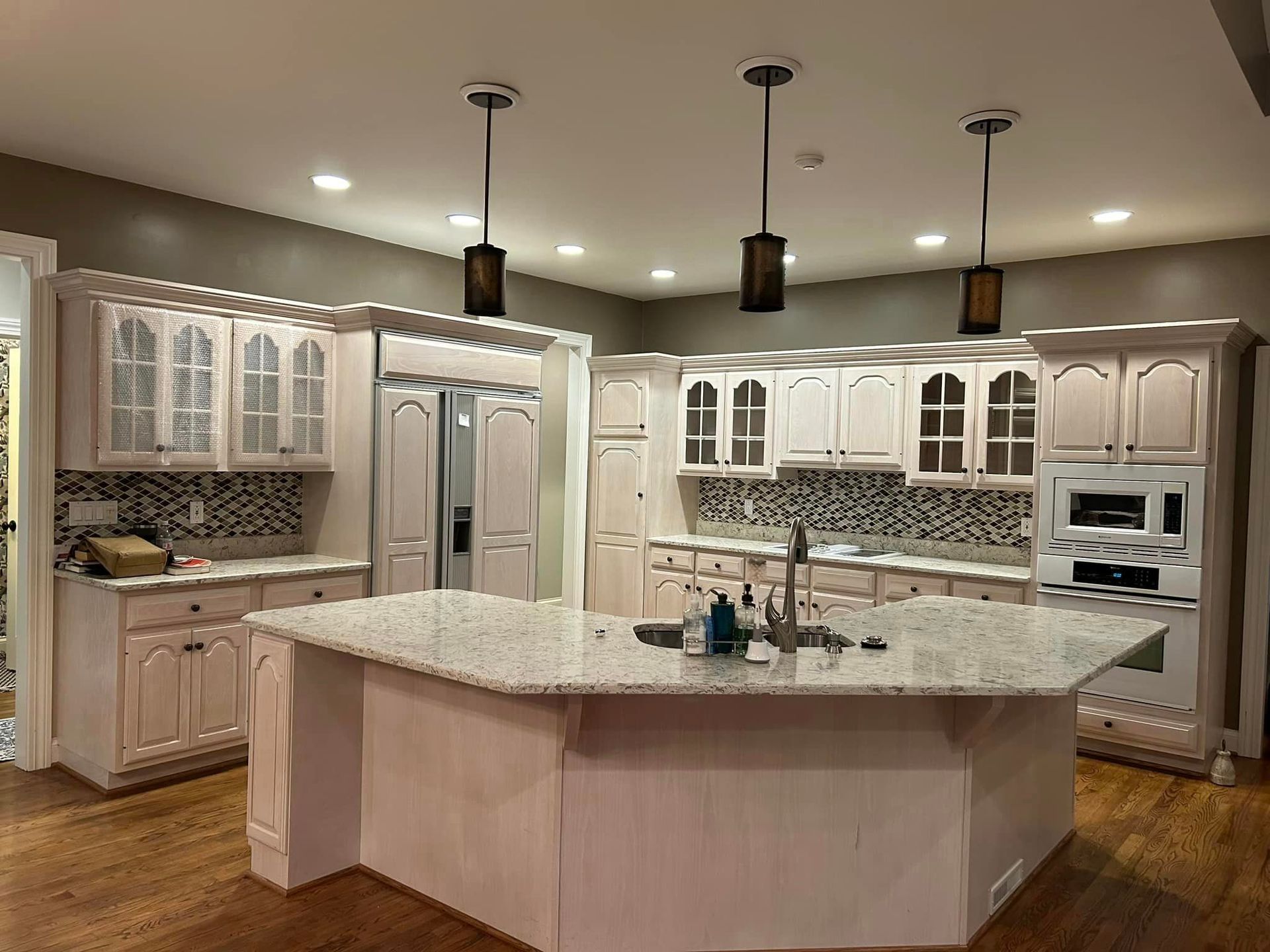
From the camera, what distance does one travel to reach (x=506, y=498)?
5.39 m

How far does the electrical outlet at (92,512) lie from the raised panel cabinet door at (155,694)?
2.26ft

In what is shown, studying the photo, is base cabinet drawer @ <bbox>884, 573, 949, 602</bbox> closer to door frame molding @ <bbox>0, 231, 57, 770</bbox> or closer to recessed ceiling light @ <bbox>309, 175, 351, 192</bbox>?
recessed ceiling light @ <bbox>309, 175, 351, 192</bbox>

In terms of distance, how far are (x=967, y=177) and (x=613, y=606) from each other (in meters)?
3.73

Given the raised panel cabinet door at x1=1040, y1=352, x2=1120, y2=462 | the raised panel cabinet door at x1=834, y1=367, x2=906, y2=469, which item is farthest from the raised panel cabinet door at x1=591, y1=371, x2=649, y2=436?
the raised panel cabinet door at x1=1040, y1=352, x2=1120, y2=462

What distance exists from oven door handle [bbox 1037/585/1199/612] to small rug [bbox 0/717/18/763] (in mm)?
4880

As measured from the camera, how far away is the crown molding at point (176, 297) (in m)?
3.88

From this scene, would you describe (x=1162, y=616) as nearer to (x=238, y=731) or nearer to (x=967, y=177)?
(x=967, y=177)

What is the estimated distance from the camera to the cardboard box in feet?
12.9

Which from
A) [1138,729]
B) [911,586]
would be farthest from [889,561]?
[1138,729]

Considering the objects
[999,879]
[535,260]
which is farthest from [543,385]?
[999,879]

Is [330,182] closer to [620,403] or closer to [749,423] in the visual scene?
[620,403]

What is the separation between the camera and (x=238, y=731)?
4.22m

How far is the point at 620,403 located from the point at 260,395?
8.63 feet

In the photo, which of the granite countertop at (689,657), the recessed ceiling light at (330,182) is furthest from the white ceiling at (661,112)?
the granite countertop at (689,657)
